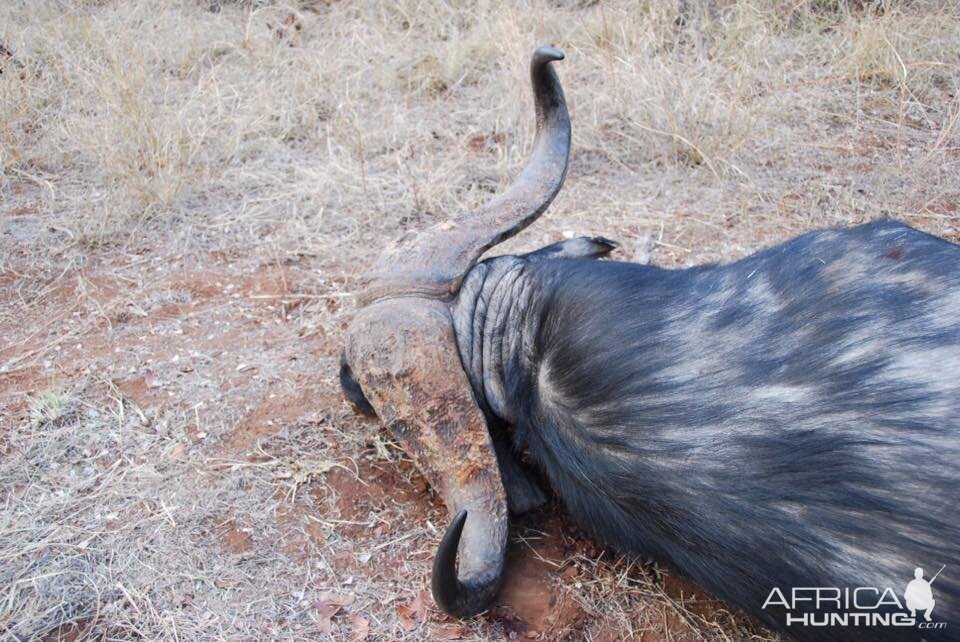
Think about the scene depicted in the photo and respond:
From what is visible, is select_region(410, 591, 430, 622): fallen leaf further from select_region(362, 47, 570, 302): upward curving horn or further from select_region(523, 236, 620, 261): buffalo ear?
select_region(523, 236, 620, 261): buffalo ear

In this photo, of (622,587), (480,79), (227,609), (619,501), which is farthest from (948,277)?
(480,79)

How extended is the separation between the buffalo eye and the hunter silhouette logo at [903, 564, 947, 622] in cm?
163

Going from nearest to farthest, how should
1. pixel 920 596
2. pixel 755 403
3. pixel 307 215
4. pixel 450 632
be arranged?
pixel 920 596 < pixel 755 403 < pixel 450 632 < pixel 307 215

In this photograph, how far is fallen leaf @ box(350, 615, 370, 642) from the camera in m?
2.44

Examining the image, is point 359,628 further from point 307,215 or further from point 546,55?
point 307,215

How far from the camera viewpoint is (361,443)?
308 cm

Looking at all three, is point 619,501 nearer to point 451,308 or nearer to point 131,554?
point 451,308

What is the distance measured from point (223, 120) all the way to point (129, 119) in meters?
0.66

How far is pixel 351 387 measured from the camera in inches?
113

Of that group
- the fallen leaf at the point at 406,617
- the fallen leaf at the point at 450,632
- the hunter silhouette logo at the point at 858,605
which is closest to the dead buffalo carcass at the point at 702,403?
the hunter silhouette logo at the point at 858,605

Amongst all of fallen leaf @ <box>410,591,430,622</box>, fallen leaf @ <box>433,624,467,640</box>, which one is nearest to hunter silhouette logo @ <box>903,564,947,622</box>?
fallen leaf @ <box>433,624,467,640</box>

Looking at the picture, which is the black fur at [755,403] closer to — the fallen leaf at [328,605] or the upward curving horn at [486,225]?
the upward curving horn at [486,225]

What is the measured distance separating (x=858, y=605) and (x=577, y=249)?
1555 mm

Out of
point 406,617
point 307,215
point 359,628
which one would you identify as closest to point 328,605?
point 359,628
